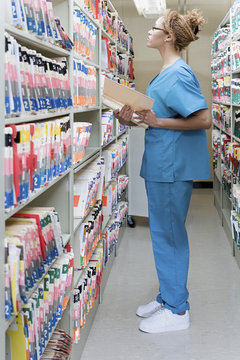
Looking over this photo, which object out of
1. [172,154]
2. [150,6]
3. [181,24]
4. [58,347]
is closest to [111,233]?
[172,154]

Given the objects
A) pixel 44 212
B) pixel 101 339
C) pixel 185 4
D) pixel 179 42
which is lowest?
pixel 101 339

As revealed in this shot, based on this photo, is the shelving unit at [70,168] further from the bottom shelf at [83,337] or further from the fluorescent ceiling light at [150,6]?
the fluorescent ceiling light at [150,6]

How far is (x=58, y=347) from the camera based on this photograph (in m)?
2.19

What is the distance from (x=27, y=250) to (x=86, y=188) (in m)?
1.26

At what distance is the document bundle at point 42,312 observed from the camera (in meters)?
1.64

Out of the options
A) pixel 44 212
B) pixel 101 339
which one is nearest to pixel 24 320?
pixel 44 212

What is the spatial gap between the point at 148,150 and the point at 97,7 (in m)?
1.12

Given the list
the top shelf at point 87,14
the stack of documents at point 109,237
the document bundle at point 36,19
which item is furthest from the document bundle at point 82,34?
the stack of documents at point 109,237

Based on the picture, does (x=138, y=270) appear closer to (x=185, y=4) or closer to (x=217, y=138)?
(x=217, y=138)

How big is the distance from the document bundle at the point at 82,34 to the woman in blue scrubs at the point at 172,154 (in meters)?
0.40

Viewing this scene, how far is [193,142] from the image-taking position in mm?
3160

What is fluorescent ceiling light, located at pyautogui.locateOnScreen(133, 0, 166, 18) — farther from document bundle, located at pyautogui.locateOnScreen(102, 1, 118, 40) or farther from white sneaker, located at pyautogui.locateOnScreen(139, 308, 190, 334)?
white sneaker, located at pyautogui.locateOnScreen(139, 308, 190, 334)

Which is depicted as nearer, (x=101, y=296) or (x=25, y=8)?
(x=25, y=8)

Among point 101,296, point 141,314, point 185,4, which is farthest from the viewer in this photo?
Answer: point 185,4
